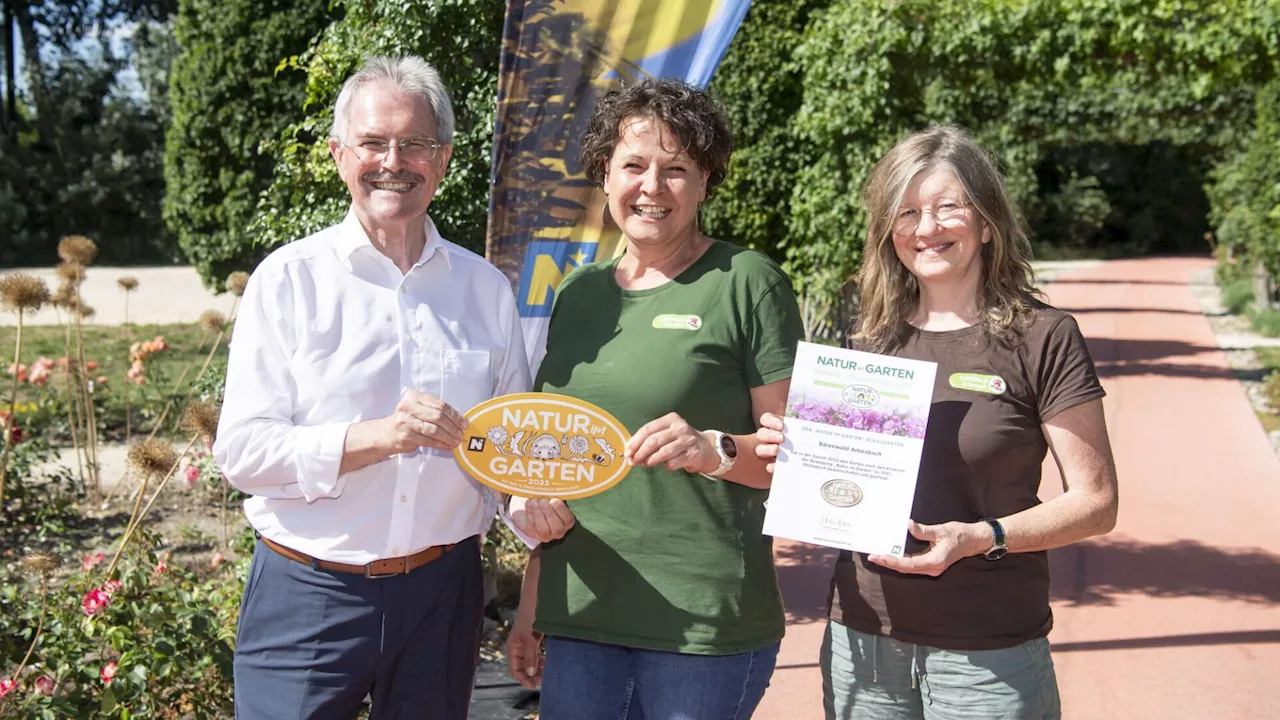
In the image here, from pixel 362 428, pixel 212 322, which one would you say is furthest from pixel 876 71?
pixel 362 428

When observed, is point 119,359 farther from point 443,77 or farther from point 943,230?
point 943,230

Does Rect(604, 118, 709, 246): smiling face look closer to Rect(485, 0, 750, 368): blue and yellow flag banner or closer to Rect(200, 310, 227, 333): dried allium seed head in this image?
Rect(485, 0, 750, 368): blue and yellow flag banner

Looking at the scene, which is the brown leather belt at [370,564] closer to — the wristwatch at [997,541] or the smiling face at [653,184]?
the smiling face at [653,184]

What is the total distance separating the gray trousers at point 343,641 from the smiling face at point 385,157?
76cm

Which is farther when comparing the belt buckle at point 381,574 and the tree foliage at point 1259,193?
the tree foliage at point 1259,193

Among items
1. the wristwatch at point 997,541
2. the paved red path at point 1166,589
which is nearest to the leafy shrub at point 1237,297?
the paved red path at point 1166,589

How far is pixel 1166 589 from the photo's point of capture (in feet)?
19.7

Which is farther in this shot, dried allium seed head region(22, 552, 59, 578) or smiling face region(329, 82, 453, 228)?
dried allium seed head region(22, 552, 59, 578)

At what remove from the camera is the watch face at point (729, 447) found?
212cm

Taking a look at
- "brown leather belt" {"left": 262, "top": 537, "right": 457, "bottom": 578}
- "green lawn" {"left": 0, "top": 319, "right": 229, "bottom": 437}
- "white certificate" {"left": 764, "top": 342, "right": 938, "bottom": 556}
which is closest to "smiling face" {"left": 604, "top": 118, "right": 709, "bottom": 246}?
"white certificate" {"left": 764, "top": 342, "right": 938, "bottom": 556}

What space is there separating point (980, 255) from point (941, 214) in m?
0.14

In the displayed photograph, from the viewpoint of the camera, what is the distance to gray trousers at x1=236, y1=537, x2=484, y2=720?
7.36ft

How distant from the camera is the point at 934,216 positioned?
7.33 feet

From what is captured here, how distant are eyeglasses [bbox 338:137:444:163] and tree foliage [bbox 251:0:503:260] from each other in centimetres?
221
